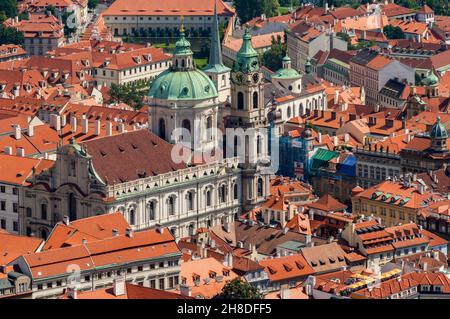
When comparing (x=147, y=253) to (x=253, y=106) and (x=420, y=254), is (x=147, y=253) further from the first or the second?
(x=253, y=106)

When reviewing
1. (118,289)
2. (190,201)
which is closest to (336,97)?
(190,201)

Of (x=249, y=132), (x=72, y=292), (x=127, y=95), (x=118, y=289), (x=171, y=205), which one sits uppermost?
(x=118, y=289)

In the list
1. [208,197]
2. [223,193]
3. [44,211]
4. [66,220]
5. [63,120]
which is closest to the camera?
[66,220]

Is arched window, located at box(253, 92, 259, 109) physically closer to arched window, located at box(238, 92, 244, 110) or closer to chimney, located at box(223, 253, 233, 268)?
arched window, located at box(238, 92, 244, 110)

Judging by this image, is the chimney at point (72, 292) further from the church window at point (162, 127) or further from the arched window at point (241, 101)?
the arched window at point (241, 101)

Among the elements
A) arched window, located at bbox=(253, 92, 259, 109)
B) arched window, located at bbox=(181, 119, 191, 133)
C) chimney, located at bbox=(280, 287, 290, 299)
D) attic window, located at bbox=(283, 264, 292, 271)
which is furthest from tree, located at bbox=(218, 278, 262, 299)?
arched window, located at bbox=(253, 92, 259, 109)

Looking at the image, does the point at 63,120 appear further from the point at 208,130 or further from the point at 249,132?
the point at 208,130
